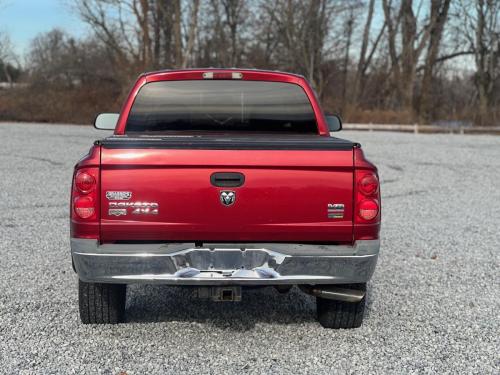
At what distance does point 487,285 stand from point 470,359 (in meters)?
2.03

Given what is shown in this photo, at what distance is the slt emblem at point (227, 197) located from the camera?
357 centimetres

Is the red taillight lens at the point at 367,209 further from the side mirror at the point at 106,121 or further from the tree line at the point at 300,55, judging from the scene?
the tree line at the point at 300,55

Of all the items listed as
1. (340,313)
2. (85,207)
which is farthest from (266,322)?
(85,207)

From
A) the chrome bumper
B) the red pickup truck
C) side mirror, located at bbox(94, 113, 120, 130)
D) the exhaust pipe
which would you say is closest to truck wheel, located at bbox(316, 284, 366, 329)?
the exhaust pipe

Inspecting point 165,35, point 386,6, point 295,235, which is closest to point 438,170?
point 295,235

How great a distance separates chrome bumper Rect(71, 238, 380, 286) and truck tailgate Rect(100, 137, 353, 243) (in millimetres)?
68

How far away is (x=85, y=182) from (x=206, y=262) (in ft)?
2.73

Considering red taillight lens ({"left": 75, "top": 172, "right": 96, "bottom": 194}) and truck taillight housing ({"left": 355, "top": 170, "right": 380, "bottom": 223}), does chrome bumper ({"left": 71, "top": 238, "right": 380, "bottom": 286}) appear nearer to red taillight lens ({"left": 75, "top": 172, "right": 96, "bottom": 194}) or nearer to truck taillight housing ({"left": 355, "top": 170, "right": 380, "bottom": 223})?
truck taillight housing ({"left": 355, "top": 170, "right": 380, "bottom": 223})

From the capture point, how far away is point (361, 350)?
3.98 m

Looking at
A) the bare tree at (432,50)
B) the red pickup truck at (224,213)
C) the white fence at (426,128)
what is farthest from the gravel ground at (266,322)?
the bare tree at (432,50)

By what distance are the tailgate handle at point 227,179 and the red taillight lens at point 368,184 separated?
2.28ft

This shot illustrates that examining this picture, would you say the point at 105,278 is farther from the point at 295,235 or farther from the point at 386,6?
→ the point at 386,6

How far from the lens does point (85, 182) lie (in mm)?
3525

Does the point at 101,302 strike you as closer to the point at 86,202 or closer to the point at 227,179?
the point at 86,202
